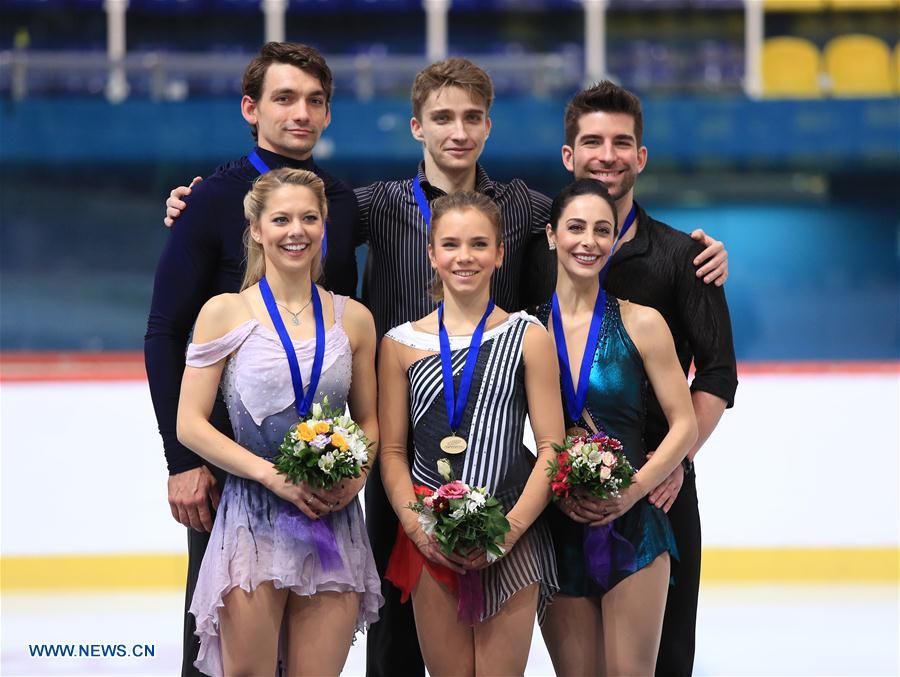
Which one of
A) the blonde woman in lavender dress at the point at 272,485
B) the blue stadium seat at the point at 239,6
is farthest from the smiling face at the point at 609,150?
the blue stadium seat at the point at 239,6

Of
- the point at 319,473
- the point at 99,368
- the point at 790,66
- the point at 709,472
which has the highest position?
the point at 790,66

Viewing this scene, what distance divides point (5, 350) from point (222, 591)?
7.87 m

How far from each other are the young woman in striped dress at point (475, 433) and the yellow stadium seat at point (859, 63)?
8.62 m

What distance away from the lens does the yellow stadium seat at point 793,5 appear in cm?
1076

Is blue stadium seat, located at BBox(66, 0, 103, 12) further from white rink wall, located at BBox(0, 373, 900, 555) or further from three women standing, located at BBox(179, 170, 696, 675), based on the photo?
three women standing, located at BBox(179, 170, 696, 675)

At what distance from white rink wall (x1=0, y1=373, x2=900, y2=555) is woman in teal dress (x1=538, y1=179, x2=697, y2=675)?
242cm

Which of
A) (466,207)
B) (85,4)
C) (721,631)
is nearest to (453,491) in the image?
(466,207)

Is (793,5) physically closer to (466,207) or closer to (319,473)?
(466,207)

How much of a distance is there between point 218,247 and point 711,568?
2.90 meters

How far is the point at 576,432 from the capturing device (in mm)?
2742

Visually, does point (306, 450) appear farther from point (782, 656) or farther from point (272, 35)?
point (272, 35)

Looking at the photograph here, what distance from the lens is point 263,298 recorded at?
2.68 metres

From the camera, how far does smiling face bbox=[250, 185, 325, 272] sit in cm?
265

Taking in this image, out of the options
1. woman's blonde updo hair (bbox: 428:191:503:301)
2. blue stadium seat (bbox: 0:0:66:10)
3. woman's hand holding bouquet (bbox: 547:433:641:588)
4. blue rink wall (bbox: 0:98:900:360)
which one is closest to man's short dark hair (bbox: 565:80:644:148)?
woman's blonde updo hair (bbox: 428:191:503:301)
